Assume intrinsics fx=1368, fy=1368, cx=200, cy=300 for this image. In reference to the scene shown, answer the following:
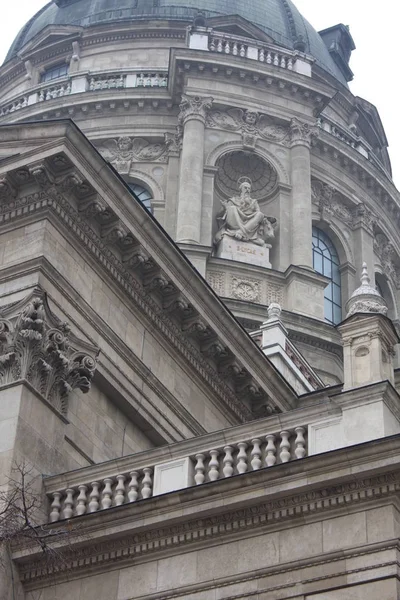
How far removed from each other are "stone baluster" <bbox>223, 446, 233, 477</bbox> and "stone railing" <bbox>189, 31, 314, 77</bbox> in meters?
30.3

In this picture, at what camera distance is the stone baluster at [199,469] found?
54.7ft

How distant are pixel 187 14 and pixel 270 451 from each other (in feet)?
121

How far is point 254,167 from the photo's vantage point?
148ft

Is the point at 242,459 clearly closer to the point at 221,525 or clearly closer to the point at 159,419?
the point at 221,525

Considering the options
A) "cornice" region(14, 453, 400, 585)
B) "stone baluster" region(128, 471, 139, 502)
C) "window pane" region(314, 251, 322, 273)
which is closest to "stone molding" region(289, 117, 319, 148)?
"window pane" region(314, 251, 322, 273)

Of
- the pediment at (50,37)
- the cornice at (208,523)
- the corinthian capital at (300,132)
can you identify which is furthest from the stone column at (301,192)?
the cornice at (208,523)

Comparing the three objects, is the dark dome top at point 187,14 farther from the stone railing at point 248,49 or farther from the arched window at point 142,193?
the arched window at point 142,193

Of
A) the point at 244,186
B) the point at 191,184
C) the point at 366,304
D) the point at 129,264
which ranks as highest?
the point at 244,186

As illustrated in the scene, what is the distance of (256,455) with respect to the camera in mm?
16531

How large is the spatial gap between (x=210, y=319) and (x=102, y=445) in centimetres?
353

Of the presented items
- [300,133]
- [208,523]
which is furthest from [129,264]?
[300,133]

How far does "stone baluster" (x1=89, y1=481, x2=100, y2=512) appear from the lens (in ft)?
56.4

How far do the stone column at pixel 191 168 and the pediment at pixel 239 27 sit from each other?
640 cm

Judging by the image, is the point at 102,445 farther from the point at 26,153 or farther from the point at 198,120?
the point at 198,120
